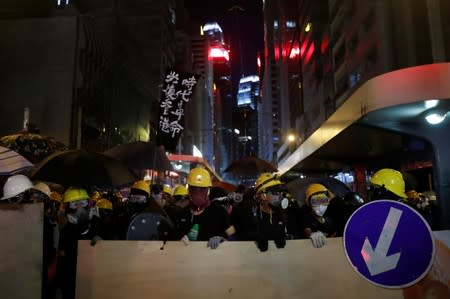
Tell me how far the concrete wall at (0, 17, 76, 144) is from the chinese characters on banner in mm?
11335

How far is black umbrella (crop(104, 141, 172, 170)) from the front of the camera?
8.75 meters

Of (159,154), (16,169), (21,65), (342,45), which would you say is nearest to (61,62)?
(21,65)

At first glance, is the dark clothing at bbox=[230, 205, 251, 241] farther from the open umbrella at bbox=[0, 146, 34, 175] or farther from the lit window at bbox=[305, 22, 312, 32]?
the lit window at bbox=[305, 22, 312, 32]

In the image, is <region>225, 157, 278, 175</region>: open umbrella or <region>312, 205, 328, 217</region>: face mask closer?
<region>312, 205, 328, 217</region>: face mask

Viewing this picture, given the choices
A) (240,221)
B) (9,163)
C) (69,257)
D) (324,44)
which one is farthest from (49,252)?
(324,44)

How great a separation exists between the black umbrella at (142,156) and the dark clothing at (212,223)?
4.23 meters

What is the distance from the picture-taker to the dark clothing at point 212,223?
14.7 feet

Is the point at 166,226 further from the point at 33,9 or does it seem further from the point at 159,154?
the point at 33,9

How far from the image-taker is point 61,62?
20297 millimetres

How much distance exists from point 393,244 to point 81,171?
199 inches

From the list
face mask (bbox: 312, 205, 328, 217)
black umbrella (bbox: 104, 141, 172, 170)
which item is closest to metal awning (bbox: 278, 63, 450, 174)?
face mask (bbox: 312, 205, 328, 217)

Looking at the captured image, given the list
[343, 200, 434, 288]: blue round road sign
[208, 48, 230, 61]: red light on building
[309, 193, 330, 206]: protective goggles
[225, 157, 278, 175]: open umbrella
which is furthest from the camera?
[208, 48, 230, 61]: red light on building

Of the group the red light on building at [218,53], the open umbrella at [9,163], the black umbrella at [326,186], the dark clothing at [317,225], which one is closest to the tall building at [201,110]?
the red light on building at [218,53]

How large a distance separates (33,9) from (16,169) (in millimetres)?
20021
